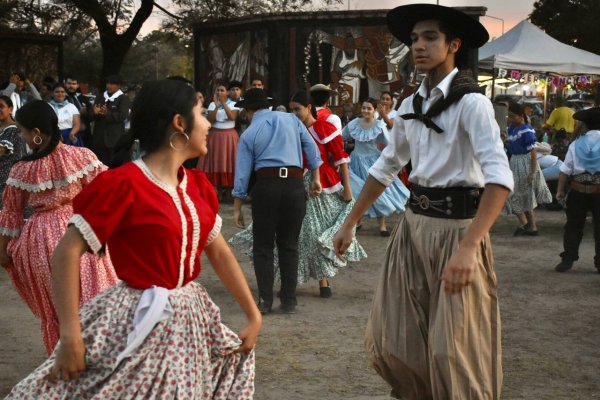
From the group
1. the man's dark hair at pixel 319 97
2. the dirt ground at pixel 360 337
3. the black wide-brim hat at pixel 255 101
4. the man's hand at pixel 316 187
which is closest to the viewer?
the dirt ground at pixel 360 337

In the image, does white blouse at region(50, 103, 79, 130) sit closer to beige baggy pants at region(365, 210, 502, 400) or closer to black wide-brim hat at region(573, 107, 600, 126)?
black wide-brim hat at region(573, 107, 600, 126)

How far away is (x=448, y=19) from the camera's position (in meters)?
4.34

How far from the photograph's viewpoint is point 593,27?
156ft

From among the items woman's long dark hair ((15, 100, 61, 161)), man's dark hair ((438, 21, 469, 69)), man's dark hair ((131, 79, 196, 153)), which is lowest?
woman's long dark hair ((15, 100, 61, 161))

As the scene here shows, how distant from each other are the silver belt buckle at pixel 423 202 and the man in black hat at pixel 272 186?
3482 mm

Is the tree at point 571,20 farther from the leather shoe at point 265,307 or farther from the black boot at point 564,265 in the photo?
the leather shoe at point 265,307

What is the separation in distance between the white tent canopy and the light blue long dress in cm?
779

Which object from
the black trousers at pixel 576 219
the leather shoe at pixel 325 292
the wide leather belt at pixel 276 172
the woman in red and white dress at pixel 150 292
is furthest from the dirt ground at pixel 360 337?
the woman in red and white dress at pixel 150 292

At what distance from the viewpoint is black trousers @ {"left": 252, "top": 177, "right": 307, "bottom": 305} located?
7934mm

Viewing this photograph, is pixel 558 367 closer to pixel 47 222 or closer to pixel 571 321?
pixel 571 321

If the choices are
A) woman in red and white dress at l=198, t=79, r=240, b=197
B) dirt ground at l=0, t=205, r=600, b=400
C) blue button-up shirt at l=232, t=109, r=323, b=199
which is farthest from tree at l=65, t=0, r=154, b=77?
blue button-up shirt at l=232, t=109, r=323, b=199

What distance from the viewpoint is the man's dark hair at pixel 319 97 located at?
9602mm

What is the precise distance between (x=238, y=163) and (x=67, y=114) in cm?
798

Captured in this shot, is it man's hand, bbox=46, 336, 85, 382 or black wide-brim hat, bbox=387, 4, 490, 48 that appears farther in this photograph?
black wide-brim hat, bbox=387, 4, 490, 48
